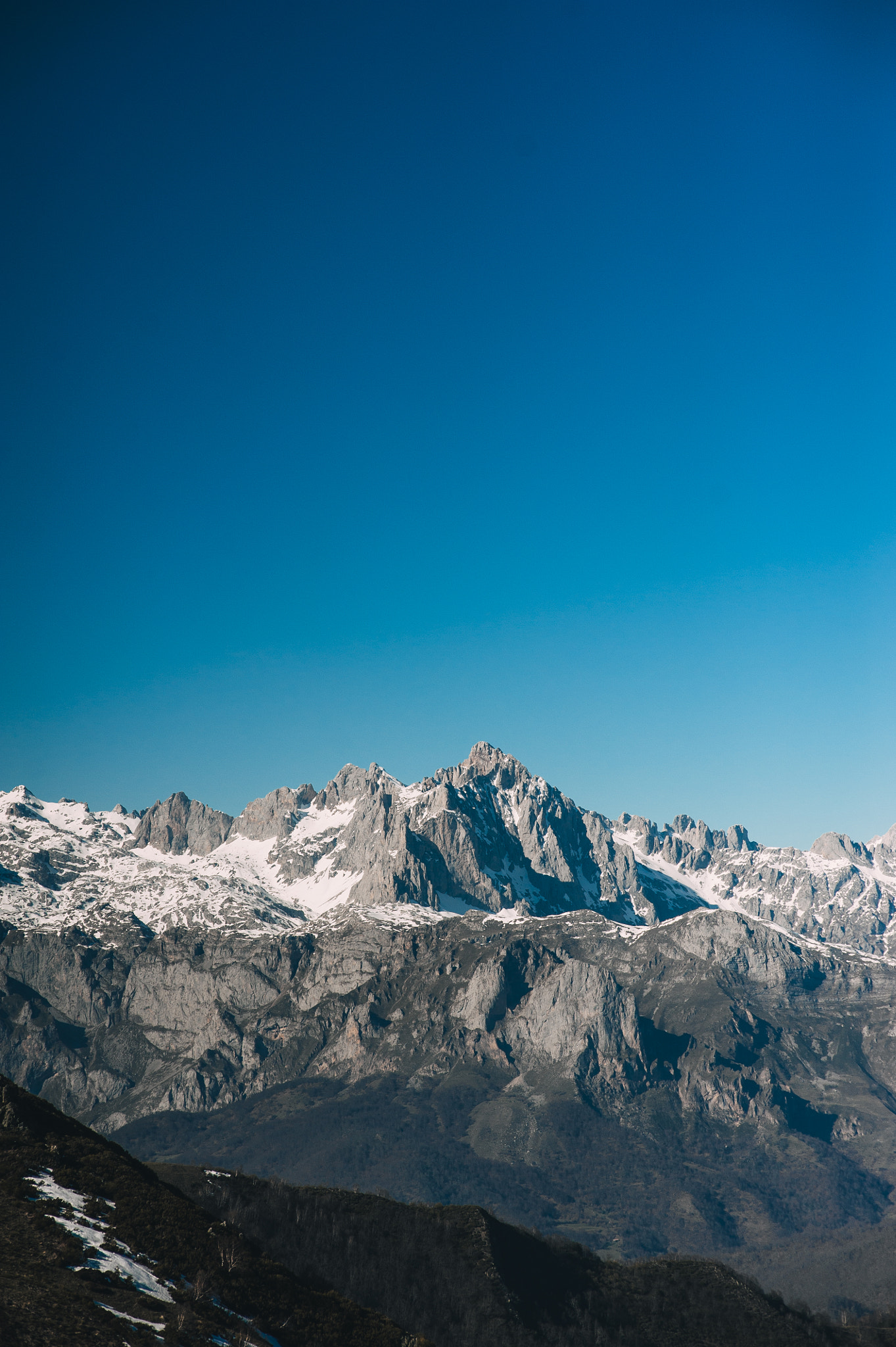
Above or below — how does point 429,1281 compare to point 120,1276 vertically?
below

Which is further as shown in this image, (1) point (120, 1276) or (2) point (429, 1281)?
(2) point (429, 1281)

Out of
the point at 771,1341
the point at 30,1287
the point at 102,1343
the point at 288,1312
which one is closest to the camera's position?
the point at 102,1343

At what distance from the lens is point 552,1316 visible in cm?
19338

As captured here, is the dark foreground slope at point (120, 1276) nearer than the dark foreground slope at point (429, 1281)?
Yes

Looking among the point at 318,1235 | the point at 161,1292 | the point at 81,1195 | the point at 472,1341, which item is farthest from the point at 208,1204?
the point at 161,1292

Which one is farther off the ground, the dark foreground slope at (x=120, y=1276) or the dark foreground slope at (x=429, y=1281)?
the dark foreground slope at (x=120, y=1276)

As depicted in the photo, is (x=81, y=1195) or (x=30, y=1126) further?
(x=30, y=1126)

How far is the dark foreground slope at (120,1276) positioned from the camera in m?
71.7

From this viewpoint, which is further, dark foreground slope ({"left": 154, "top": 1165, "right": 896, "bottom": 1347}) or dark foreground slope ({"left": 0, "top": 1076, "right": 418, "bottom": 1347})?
dark foreground slope ({"left": 154, "top": 1165, "right": 896, "bottom": 1347})

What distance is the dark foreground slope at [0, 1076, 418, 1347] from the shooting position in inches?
2822

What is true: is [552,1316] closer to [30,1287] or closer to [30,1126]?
[30,1126]

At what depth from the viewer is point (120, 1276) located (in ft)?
265

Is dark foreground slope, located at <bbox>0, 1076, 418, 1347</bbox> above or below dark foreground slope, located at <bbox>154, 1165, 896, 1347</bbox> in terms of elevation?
above

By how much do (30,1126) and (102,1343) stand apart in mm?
45455
